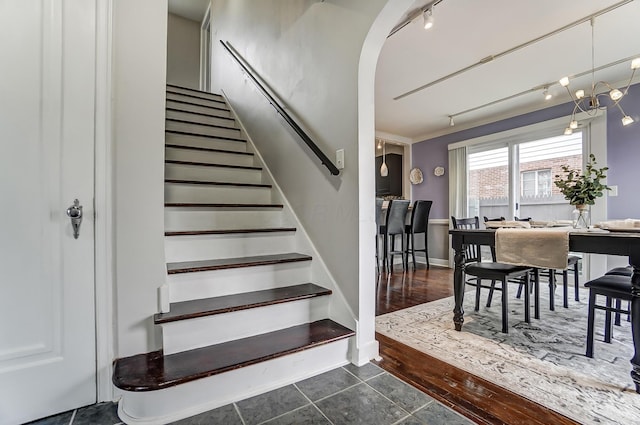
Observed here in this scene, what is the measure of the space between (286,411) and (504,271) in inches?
73.4

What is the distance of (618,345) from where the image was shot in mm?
1943

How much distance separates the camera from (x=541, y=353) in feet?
6.02

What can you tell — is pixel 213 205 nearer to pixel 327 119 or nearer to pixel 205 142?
pixel 327 119

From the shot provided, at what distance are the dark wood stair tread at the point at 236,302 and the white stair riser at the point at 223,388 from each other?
11.7 inches

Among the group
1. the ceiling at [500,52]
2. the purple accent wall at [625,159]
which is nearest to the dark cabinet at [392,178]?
the ceiling at [500,52]

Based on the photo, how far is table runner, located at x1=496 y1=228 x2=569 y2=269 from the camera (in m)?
1.77

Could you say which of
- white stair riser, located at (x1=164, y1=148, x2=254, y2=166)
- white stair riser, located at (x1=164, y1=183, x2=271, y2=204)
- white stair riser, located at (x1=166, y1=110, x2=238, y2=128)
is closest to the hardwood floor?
white stair riser, located at (x1=164, y1=183, x2=271, y2=204)

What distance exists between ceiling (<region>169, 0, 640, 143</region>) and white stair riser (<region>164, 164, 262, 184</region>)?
181 centimetres

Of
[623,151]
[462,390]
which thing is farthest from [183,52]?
[623,151]

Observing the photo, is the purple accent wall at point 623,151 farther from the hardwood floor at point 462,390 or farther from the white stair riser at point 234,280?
the white stair riser at point 234,280

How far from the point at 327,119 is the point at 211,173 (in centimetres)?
129

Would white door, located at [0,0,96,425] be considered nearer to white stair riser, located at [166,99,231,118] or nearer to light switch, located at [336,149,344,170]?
light switch, located at [336,149,344,170]

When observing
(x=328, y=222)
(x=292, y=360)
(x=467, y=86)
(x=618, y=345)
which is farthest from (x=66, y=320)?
(x=467, y=86)

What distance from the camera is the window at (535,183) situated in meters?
4.09
